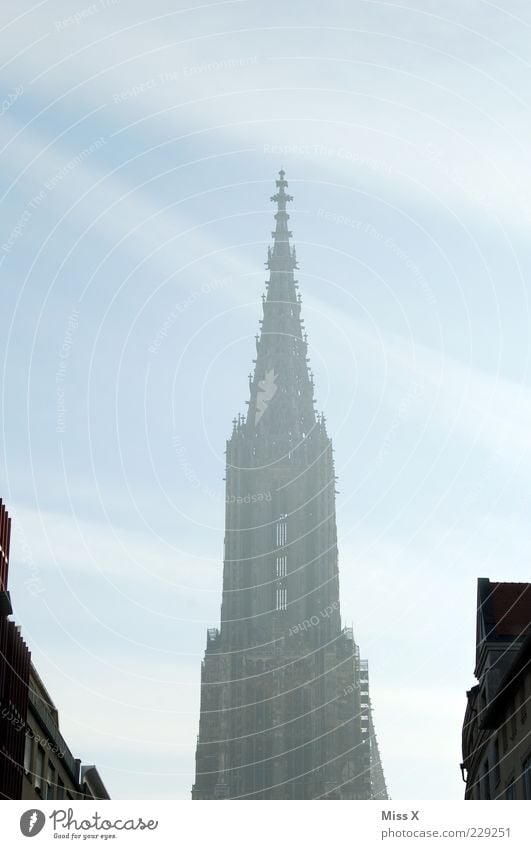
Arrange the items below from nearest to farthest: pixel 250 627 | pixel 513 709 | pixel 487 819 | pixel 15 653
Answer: pixel 487 819, pixel 513 709, pixel 15 653, pixel 250 627

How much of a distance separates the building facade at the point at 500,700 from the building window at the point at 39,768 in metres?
16.4

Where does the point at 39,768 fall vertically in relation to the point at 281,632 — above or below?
below

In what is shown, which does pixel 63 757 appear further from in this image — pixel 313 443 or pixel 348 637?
pixel 313 443

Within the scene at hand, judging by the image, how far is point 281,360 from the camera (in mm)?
128375

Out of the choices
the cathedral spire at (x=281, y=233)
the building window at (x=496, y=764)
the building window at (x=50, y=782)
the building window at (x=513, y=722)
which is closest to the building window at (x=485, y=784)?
the building window at (x=496, y=764)

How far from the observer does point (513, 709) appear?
38.5m

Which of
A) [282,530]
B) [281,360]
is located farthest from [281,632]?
[281,360]

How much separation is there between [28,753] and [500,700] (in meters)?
17.1

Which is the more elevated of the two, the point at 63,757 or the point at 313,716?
the point at 313,716

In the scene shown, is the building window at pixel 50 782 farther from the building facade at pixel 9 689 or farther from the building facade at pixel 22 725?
the building facade at pixel 9 689

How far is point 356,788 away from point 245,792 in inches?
365

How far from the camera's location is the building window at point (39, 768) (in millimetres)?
45938

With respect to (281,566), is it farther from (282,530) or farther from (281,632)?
(281,632)

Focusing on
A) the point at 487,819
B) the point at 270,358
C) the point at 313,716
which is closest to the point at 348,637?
the point at 313,716
